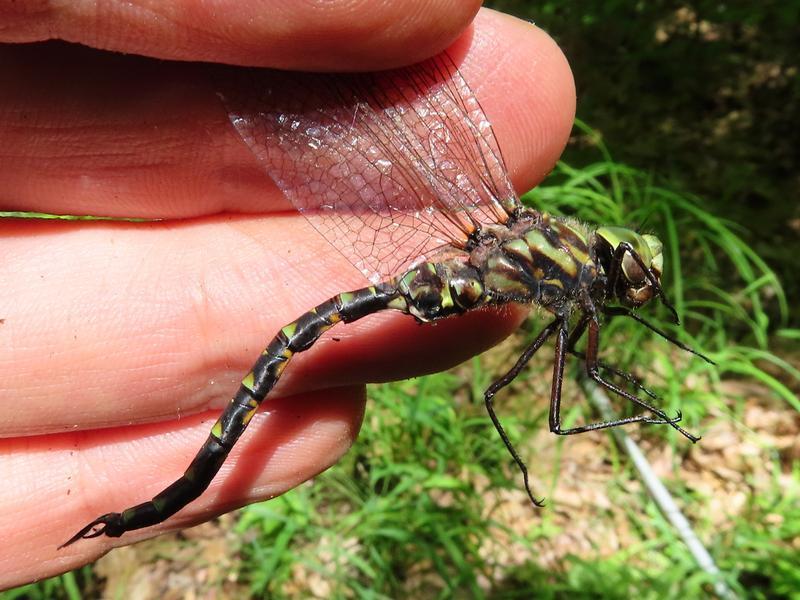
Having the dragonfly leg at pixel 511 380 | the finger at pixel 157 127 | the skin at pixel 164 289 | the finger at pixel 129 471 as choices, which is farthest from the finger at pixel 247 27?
the finger at pixel 129 471

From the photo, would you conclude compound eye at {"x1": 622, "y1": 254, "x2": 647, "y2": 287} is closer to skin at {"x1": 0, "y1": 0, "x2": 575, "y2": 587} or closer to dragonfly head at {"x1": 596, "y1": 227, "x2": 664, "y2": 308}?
dragonfly head at {"x1": 596, "y1": 227, "x2": 664, "y2": 308}

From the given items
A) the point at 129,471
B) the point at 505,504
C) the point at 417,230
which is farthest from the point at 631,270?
the point at 129,471

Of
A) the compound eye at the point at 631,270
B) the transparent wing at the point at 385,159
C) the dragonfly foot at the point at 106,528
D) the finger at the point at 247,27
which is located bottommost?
the dragonfly foot at the point at 106,528

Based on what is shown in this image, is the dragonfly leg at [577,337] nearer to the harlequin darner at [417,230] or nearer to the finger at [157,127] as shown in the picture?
the harlequin darner at [417,230]

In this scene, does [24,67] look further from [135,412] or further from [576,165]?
[576,165]

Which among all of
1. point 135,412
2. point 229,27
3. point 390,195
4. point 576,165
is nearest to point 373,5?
point 229,27

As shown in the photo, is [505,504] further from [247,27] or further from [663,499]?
[247,27]

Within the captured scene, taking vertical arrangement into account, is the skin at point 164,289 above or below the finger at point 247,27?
below
